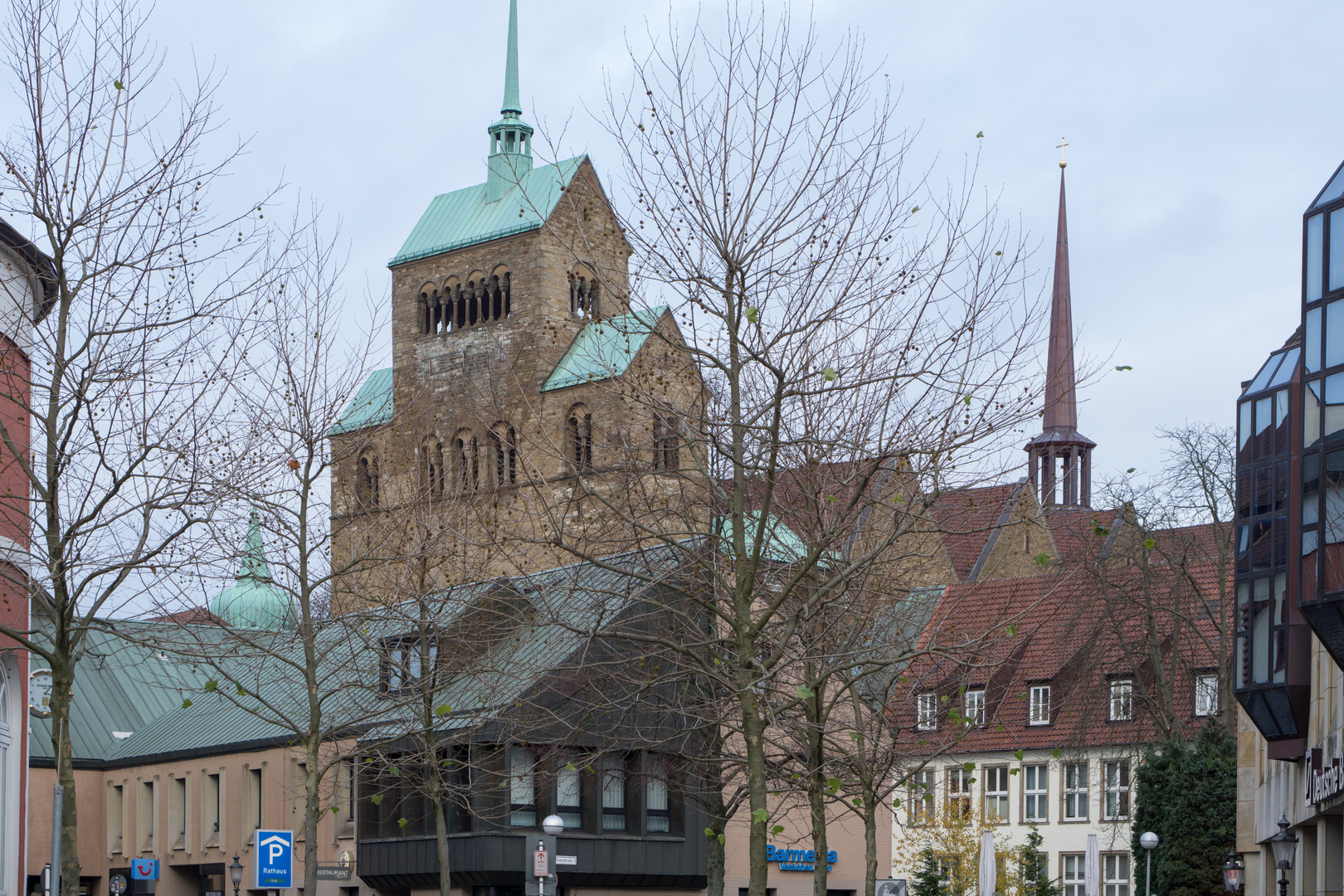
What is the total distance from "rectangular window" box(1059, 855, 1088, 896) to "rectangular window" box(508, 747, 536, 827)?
1870 centimetres

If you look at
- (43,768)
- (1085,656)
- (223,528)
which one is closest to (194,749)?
(43,768)

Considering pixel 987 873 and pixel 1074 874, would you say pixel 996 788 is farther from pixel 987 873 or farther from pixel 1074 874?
pixel 987 873

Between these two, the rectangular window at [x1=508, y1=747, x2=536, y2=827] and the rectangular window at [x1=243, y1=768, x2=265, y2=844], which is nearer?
the rectangular window at [x1=508, y1=747, x2=536, y2=827]

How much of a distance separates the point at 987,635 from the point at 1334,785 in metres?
10.4

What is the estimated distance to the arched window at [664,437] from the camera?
17.2 metres

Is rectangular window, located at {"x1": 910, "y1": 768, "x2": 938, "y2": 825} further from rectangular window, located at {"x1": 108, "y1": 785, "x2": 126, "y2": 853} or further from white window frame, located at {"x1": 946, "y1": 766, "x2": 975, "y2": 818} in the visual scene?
rectangular window, located at {"x1": 108, "y1": 785, "x2": 126, "y2": 853}

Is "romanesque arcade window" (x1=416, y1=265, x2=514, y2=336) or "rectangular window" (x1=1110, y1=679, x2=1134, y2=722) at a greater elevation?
"romanesque arcade window" (x1=416, y1=265, x2=514, y2=336)

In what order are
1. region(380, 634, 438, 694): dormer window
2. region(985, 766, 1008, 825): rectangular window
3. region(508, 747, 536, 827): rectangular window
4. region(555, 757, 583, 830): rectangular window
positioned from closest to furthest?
region(380, 634, 438, 694): dormer window, region(508, 747, 536, 827): rectangular window, region(555, 757, 583, 830): rectangular window, region(985, 766, 1008, 825): rectangular window

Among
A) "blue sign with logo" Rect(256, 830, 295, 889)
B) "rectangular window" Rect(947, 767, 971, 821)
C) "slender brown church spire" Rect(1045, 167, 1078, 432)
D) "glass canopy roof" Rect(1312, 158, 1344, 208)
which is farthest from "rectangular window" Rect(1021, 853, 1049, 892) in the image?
"slender brown church spire" Rect(1045, 167, 1078, 432)

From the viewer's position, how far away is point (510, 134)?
80250 millimetres

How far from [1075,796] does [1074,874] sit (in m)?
2.04

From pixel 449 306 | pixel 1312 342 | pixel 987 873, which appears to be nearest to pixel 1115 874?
pixel 987 873

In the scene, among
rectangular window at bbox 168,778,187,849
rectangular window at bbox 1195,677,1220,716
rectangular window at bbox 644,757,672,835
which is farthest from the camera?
rectangular window at bbox 168,778,187,849

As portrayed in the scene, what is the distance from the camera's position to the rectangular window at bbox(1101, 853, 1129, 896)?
51.0 m
